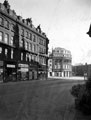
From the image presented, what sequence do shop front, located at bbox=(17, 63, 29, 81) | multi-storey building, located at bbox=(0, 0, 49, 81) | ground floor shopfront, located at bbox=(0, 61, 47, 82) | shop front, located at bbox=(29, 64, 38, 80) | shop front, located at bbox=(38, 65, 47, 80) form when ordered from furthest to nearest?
shop front, located at bbox=(38, 65, 47, 80)
shop front, located at bbox=(29, 64, 38, 80)
shop front, located at bbox=(17, 63, 29, 81)
multi-storey building, located at bbox=(0, 0, 49, 81)
ground floor shopfront, located at bbox=(0, 61, 47, 82)

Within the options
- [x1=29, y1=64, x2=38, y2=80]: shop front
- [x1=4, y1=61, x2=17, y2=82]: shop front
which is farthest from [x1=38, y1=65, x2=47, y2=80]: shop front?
[x1=4, y1=61, x2=17, y2=82]: shop front

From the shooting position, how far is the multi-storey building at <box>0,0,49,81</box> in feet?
97.6

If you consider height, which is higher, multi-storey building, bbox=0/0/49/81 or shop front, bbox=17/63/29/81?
multi-storey building, bbox=0/0/49/81

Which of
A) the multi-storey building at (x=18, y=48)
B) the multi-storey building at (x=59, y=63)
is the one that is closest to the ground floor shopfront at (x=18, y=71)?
the multi-storey building at (x=18, y=48)

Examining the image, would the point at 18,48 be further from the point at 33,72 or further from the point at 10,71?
the point at 33,72

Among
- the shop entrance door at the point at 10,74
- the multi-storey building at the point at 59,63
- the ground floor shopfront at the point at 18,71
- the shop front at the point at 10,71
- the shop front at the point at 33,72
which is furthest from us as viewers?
the multi-storey building at the point at 59,63

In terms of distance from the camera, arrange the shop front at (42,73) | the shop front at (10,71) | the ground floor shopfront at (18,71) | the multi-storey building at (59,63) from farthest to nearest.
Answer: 1. the multi-storey building at (59,63)
2. the shop front at (42,73)
3. the shop front at (10,71)
4. the ground floor shopfront at (18,71)

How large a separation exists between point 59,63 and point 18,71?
1835 inches

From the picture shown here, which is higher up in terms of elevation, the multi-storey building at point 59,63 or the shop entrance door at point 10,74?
the multi-storey building at point 59,63

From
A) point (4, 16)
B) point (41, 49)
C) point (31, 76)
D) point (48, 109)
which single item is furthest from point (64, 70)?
point (48, 109)

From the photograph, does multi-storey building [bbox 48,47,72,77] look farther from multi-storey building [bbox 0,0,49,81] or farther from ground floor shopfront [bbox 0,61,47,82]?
ground floor shopfront [bbox 0,61,47,82]

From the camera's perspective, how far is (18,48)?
1313 inches

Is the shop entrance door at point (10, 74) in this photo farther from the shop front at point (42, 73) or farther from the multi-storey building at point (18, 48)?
the shop front at point (42, 73)

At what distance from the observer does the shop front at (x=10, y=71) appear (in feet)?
98.4
